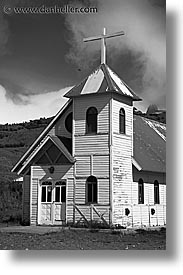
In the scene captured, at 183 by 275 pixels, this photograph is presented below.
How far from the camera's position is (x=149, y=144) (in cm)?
1002

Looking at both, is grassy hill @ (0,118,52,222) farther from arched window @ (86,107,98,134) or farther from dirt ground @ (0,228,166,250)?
arched window @ (86,107,98,134)

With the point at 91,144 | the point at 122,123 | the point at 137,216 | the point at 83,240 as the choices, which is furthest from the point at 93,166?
the point at 83,240

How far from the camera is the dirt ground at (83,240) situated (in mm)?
8570

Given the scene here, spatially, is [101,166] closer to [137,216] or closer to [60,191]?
[60,191]

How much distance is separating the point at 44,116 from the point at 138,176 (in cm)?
177

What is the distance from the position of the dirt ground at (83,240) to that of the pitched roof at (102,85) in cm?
205

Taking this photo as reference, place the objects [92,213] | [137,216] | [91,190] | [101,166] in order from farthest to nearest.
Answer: [101,166], [91,190], [92,213], [137,216]

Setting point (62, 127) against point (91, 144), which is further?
point (62, 127)

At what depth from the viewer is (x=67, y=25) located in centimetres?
913

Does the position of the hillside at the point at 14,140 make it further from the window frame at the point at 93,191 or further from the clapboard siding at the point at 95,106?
the window frame at the point at 93,191

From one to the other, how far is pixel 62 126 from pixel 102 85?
38.5 inches

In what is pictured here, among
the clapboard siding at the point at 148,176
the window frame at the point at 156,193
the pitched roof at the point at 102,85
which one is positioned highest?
the pitched roof at the point at 102,85

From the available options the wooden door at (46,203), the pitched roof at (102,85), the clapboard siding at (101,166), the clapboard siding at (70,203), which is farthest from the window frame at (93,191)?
the pitched roof at (102,85)

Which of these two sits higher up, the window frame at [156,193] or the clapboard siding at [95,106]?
the clapboard siding at [95,106]
